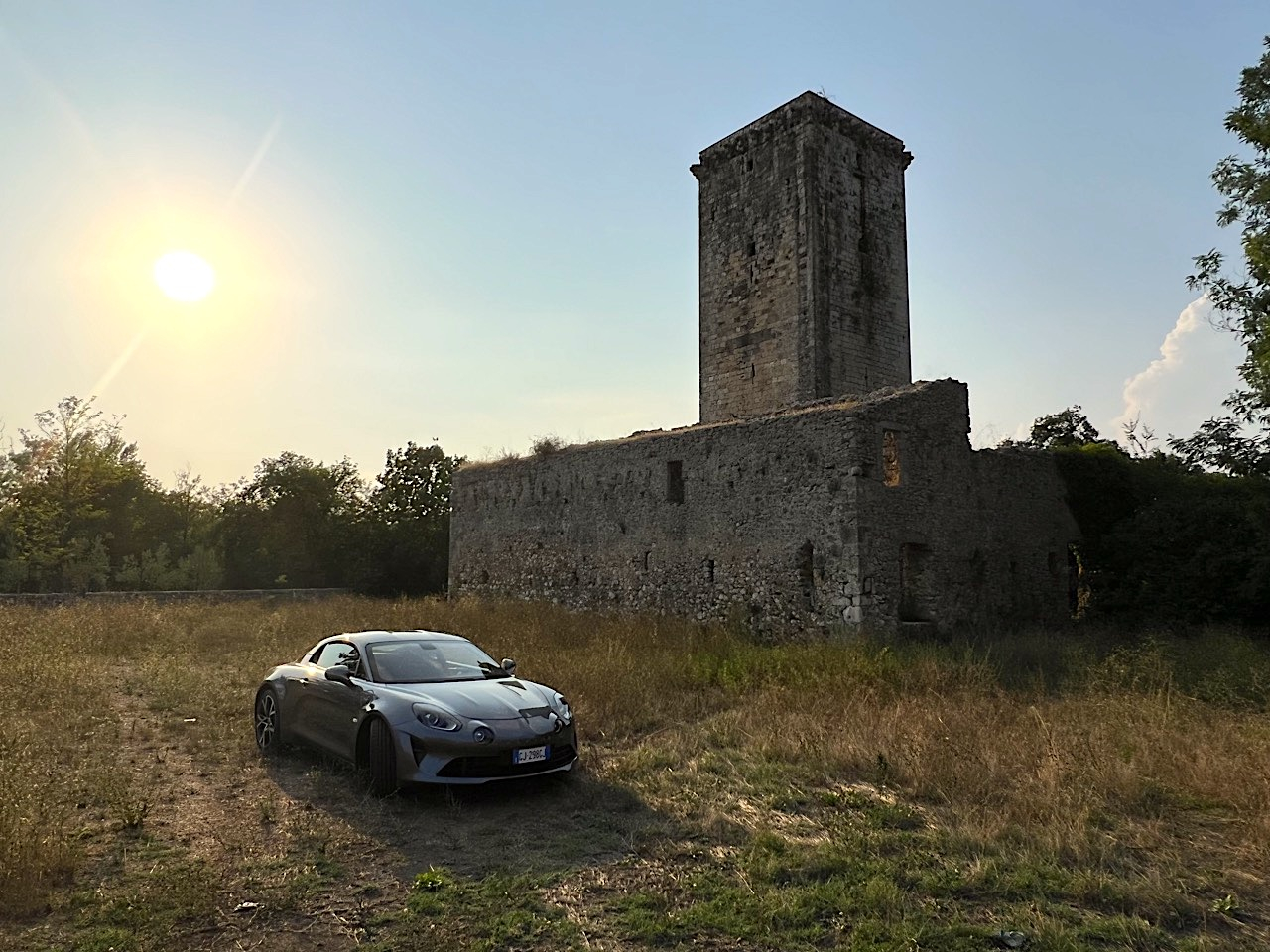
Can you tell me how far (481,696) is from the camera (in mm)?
6652

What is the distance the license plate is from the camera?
623cm

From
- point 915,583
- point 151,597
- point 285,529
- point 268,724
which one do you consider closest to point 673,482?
point 915,583

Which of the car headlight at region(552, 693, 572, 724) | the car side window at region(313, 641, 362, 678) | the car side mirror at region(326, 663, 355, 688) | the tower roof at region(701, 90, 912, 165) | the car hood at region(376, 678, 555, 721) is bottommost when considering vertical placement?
the car headlight at region(552, 693, 572, 724)

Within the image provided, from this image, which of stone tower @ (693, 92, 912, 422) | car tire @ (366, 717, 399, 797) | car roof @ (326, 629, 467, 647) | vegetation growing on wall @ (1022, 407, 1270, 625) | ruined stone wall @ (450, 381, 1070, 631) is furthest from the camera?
stone tower @ (693, 92, 912, 422)

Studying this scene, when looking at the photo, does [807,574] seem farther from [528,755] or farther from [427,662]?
[528,755]

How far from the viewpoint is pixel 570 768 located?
6.71m

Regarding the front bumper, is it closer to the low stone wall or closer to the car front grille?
the car front grille

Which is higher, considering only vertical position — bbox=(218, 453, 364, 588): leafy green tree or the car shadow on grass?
bbox=(218, 453, 364, 588): leafy green tree

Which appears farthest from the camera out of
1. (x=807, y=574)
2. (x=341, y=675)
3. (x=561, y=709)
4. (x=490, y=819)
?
(x=807, y=574)

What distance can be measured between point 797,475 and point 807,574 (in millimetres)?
1674

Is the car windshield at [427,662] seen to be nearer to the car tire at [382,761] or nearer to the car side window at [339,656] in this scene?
the car side window at [339,656]

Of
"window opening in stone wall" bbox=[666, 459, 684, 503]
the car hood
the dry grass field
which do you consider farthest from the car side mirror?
"window opening in stone wall" bbox=[666, 459, 684, 503]

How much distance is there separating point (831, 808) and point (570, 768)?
6.86ft

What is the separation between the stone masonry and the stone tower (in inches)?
2.1
